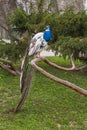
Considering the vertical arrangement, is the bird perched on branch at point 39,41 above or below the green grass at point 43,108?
above

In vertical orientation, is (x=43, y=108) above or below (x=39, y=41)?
below

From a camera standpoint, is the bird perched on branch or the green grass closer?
the bird perched on branch

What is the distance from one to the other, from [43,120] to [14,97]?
4.17 ft

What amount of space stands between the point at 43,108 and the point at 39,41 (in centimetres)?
159

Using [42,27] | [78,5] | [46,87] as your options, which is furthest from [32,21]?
[78,5]

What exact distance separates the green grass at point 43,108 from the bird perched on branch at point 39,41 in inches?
41.4

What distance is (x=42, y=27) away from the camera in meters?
7.55

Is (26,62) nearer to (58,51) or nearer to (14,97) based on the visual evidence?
(14,97)

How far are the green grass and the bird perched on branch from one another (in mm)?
1052

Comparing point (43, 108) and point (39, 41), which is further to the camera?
point (43, 108)

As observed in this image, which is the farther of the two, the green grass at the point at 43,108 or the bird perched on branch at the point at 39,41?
the green grass at the point at 43,108

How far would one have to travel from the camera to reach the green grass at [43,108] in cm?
471

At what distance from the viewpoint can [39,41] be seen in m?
4.09

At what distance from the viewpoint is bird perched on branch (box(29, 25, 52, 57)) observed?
4.00 meters
